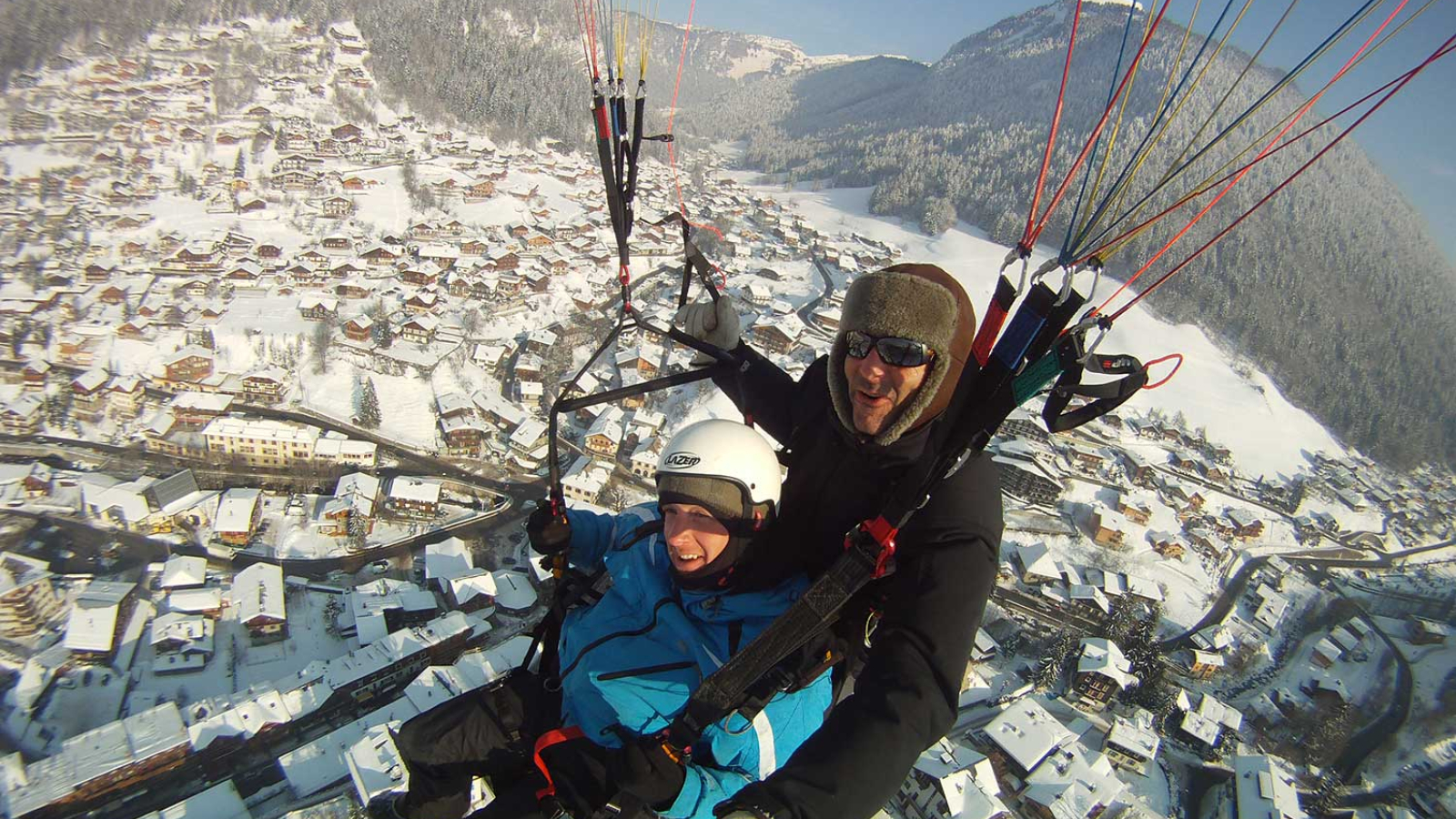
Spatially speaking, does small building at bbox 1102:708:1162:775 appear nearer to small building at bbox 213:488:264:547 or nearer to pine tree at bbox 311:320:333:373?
small building at bbox 213:488:264:547

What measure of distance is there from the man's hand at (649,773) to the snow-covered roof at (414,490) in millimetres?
16914

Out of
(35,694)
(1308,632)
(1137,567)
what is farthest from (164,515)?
(1308,632)

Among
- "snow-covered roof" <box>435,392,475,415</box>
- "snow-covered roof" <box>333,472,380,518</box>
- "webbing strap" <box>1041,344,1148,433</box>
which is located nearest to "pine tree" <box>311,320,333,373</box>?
"snow-covered roof" <box>435,392,475,415</box>

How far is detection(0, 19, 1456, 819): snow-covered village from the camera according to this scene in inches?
469

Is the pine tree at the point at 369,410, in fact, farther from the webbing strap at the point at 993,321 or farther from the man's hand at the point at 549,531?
the webbing strap at the point at 993,321

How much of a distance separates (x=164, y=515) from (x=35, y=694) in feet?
16.3

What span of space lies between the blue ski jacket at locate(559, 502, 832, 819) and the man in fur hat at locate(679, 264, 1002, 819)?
0.70 feet

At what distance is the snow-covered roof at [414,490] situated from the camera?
55.9 ft

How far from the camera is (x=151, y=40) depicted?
5069 cm

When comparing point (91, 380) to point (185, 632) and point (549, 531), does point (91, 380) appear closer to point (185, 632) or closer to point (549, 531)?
point (185, 632)

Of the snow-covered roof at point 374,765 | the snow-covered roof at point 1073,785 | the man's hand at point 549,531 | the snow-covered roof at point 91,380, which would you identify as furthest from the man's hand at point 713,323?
the snow-covered roof at point 91,380

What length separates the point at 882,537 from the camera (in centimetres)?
205

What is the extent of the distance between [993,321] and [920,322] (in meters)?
0.42

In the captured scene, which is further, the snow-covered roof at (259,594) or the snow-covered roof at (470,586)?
the snow-covered roof at (470,586)
